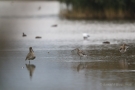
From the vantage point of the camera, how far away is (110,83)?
11.3 m

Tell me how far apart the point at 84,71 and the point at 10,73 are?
1998 mm

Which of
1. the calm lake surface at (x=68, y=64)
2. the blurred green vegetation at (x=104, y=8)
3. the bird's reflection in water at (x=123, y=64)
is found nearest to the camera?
the calm lake surface at (x=68, y=64)

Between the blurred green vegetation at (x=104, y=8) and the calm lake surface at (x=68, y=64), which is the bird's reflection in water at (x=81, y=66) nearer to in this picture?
the calm lake surface at (x=68, y=64)

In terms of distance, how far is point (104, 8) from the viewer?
3359 cm

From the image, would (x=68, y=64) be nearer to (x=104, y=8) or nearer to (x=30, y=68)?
(x=30, y=68)

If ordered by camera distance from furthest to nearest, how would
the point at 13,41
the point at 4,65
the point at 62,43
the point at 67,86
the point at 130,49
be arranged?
the point at 13,41 < the point at 62,43 < the point at 130,49 < the point at 4,65 < the point at 67,86

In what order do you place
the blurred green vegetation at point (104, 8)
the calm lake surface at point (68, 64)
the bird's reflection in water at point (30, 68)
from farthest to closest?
the blurred green vegetation at point (104, 8)
the bird's reflection in water at point (30, 68)
the calm lake surface at point (68, 64)

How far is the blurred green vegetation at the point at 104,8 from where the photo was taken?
107ft

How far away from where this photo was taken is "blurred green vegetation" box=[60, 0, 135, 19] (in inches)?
1288

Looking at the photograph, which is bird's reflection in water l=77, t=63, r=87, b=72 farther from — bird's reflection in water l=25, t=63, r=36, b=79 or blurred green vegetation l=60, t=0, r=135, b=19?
blurred green vegetation l=60, t=0, r=135, b=19

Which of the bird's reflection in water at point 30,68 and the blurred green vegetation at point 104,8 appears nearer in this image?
the bird's reflection in water at point 30,68

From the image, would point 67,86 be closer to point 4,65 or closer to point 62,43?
point 4,65

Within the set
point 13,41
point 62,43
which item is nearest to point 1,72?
Result: point 62,43

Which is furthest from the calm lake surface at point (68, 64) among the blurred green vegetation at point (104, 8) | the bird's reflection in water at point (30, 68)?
the blurred green vegetation at point (104, 8)
